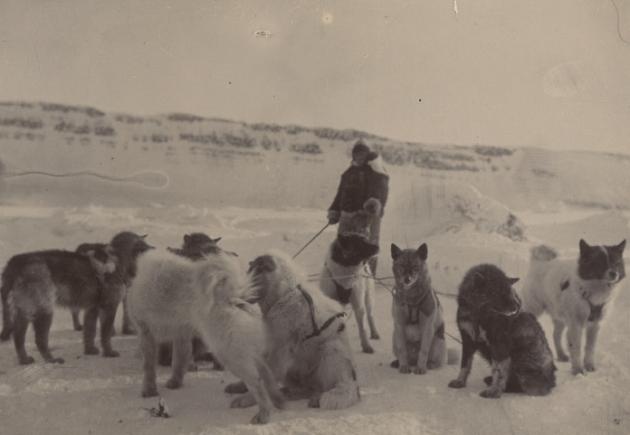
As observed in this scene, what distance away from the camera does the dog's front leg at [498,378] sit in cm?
316

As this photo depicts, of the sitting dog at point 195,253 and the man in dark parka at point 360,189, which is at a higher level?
the man in dark parka at point 360,189

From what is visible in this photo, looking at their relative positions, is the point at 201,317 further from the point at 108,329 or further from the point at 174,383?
the point at 108,329

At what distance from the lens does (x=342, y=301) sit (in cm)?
400

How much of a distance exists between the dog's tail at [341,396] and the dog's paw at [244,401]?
1.12ft

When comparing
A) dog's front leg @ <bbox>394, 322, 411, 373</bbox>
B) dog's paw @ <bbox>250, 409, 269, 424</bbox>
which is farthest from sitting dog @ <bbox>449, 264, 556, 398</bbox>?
dog's paw @ <bbox>250, 409, 269, 424</bbox>

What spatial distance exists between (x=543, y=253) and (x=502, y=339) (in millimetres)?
927

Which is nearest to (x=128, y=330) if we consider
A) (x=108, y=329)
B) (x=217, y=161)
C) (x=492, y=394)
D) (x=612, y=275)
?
(x=108, y=329)

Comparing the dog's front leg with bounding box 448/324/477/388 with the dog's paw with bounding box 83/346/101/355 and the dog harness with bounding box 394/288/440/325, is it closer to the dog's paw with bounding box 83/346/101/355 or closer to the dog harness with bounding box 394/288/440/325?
→ the dog harness with bounding box 394/288/440/325

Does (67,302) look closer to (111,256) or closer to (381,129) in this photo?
(111,256)

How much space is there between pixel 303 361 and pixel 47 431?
1264 millimetres

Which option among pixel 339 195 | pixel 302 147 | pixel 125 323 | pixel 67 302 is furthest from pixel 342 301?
pixel 67 302

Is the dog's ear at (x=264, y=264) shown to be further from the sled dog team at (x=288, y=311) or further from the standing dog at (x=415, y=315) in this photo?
the standing dog at (x=415, y=315)

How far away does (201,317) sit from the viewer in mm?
2904

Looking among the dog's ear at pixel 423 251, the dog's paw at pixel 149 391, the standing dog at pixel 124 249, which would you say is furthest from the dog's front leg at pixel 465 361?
the standing dog at pixel 124 249
